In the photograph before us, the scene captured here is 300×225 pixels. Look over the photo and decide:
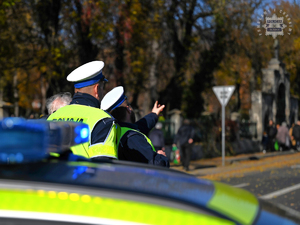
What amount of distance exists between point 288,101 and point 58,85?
22.1 metres

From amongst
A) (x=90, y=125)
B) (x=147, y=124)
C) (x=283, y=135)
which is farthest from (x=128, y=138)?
(x=283, y=135)

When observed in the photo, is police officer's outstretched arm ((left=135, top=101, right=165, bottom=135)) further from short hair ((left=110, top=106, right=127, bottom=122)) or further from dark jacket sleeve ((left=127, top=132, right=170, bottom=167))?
dark jacket sleeve ((left=127, top=132, right=170, bottom=167))

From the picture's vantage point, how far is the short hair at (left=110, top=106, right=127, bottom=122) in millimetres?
3525

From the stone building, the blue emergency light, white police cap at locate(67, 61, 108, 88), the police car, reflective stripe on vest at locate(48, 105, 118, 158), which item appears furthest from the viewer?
the stone building

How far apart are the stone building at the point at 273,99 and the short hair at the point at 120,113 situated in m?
24.4

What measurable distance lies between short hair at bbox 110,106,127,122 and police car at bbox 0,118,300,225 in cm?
192

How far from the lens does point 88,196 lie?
127 centimetres

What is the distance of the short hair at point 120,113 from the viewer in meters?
3.53

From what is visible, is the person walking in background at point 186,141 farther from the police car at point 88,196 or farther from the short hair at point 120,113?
the police car at point 88,196

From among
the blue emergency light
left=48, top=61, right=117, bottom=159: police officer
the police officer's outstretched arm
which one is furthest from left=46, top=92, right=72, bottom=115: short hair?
the blue emergency light

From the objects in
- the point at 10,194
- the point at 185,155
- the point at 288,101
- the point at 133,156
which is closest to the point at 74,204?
the point at 10,194

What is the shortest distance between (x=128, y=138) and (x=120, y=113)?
38cm

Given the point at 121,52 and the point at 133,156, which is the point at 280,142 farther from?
the point at 133,156

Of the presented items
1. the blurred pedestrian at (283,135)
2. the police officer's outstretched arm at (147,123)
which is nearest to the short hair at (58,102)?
the police officer's outstretched arm at (147,123)
